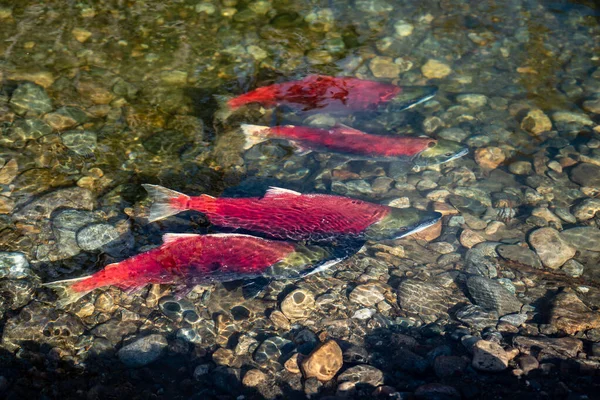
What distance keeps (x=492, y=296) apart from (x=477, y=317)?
33 cm

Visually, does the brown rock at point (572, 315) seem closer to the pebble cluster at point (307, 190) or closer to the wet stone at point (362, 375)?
the pebble cluster at point (307, 190)

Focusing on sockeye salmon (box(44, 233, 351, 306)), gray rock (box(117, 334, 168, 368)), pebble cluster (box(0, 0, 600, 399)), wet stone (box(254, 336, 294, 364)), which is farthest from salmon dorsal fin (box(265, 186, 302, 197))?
gray rock (box(117, 334, 168, 368))

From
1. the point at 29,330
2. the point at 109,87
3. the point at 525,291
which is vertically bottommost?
the point at 525,291

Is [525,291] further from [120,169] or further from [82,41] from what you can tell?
[82,41]

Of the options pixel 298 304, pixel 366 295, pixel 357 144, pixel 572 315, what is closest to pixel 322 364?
pixel 298 304

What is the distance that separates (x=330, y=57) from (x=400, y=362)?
4983mm

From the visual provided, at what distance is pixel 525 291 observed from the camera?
4.77m

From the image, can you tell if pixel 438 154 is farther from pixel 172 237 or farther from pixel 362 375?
pixel 172 237

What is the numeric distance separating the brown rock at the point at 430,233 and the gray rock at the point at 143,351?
2994 millimetres

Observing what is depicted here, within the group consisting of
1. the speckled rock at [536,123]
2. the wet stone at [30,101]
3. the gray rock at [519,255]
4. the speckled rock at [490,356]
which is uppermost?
the wet stone at [30,101]

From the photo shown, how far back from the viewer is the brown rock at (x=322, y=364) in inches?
149

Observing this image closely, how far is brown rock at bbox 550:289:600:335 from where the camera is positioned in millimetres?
4234

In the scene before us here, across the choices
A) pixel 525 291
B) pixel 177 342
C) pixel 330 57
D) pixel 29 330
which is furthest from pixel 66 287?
pixel 330 57

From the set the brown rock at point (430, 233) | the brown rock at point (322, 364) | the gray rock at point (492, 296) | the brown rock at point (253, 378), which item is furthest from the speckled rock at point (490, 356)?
the brown rock at point (253, 378)
